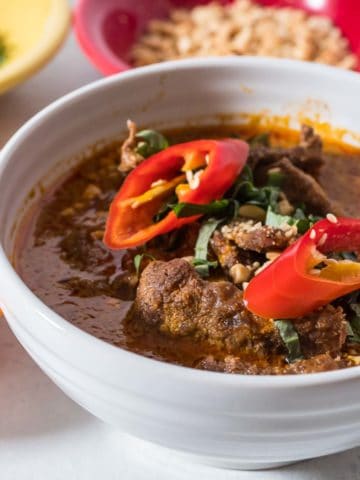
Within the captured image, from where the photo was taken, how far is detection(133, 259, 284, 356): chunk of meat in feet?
5.51

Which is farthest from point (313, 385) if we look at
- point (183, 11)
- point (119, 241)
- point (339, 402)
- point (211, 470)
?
point (183, 11)

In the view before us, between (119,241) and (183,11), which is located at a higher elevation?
(119,241)

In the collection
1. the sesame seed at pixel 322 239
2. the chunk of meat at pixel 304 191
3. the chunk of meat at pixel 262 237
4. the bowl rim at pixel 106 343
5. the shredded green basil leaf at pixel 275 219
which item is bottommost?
the chunk of meat at pixel 304 191

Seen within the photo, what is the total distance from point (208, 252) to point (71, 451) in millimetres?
514

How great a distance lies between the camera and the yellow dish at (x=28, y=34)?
8.64 ft

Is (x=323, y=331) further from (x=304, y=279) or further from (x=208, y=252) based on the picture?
(x=208, y=252)

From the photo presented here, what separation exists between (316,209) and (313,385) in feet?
2.50

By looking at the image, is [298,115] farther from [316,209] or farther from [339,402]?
[339,402]

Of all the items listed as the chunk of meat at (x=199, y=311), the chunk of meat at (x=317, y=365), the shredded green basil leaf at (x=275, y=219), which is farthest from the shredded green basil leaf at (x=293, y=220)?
the chunk of meat at (x=317, y=365)

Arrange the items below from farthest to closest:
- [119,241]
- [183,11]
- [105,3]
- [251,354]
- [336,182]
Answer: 1. [183,11]
2. [105,3]
3. [336,182]
4. [119,241]
5. [251,354]

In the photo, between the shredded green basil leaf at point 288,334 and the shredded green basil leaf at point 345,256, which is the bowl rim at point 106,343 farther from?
the shredded green basil leaf at point 345,256

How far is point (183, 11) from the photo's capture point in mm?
3406

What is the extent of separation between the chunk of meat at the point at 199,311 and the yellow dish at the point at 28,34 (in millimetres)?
1140

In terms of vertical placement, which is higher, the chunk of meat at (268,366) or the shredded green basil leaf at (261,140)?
the chunk of meat at (268,366)
